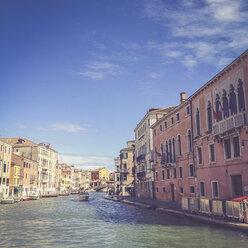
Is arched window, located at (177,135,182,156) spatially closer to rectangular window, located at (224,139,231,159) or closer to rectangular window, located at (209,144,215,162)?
rectangular window, located at (209,144,215,162)

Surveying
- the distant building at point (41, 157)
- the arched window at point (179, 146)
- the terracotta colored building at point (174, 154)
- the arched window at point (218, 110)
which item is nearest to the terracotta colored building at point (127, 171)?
the distant building at point (41, 157)

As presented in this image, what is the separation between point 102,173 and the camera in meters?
161

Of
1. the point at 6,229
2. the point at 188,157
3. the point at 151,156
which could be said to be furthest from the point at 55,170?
the point at 6,229

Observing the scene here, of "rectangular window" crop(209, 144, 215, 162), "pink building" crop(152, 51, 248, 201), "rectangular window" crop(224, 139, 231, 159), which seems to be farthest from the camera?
"rectangular window" crop(209, 144, 215, 162)

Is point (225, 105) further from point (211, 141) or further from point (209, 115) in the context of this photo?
point (211, 141)

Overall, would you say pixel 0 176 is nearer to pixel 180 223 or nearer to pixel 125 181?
pixel 125 181

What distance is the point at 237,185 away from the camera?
64.0 feet

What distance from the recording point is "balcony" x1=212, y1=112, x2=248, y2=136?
17.9 metres

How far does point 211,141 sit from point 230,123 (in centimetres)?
391

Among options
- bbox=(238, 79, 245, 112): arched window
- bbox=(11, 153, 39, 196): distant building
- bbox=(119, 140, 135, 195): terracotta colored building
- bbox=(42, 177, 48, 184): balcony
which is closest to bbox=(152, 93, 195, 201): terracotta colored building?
bbox=(238, 79, 245, 112): arched window

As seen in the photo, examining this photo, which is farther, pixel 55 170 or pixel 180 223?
pixel 55 170

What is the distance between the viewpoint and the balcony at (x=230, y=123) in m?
17.9

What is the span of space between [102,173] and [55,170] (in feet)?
252

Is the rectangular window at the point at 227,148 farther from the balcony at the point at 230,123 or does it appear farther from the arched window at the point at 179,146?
the arched window at the point at 179,146
